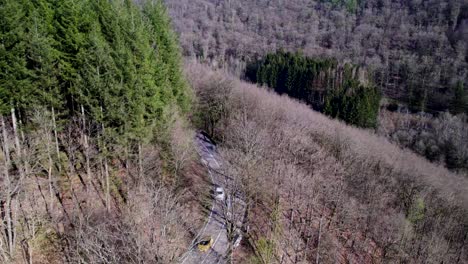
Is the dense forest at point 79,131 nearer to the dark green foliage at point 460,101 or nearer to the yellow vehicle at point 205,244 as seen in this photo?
the yellow vehicle at point 205,244

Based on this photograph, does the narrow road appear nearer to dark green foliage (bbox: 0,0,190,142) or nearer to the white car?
the white car

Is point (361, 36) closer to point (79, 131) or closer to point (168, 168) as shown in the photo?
point (168, 168)

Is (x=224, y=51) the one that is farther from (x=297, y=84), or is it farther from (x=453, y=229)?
(x=453, y=229)

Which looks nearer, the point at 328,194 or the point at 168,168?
the point at 168,168

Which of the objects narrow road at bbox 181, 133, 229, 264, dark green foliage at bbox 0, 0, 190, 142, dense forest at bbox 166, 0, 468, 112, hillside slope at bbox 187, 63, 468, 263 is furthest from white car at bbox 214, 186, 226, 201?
dense forest at bbox 166, 0, 468, 112

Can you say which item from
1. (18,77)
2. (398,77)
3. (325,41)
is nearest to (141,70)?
(18,77)

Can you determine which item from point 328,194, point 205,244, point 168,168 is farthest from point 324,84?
point 205,244

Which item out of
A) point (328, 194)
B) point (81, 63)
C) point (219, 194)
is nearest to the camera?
point (81, 63)

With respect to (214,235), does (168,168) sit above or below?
above
